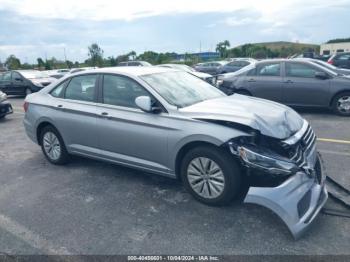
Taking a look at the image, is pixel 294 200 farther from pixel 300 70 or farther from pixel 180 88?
pixel 300 70

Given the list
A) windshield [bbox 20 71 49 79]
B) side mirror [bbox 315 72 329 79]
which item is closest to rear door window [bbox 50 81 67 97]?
side mirror [bbox 315 72 329 79]

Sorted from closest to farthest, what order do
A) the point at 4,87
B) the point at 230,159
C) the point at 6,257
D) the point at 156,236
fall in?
the point at 6,257 → the point at 156,236 → the point at 230,159 → the point at 4,87

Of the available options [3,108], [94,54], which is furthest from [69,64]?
[3,108]

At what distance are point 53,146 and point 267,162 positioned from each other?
3593mm

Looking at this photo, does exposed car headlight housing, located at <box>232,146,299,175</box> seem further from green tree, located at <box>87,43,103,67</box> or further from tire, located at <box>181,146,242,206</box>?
green tree, located at <box>87,43,103,67</box>

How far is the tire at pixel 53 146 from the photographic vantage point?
5348mm

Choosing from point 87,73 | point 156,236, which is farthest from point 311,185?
point 87,73

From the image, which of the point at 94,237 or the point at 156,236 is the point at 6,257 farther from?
the point at 156,236

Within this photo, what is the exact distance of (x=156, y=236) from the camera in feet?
10.9

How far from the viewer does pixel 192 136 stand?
3766mm

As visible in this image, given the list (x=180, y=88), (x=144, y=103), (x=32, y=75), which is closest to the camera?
(x=144, y=103)

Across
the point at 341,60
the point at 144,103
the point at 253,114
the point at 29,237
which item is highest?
the point at 341,60

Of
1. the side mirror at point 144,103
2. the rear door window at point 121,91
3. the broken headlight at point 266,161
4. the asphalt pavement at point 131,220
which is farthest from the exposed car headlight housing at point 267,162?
the rear door window at point 121,91

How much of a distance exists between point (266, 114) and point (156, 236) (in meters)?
1.85
